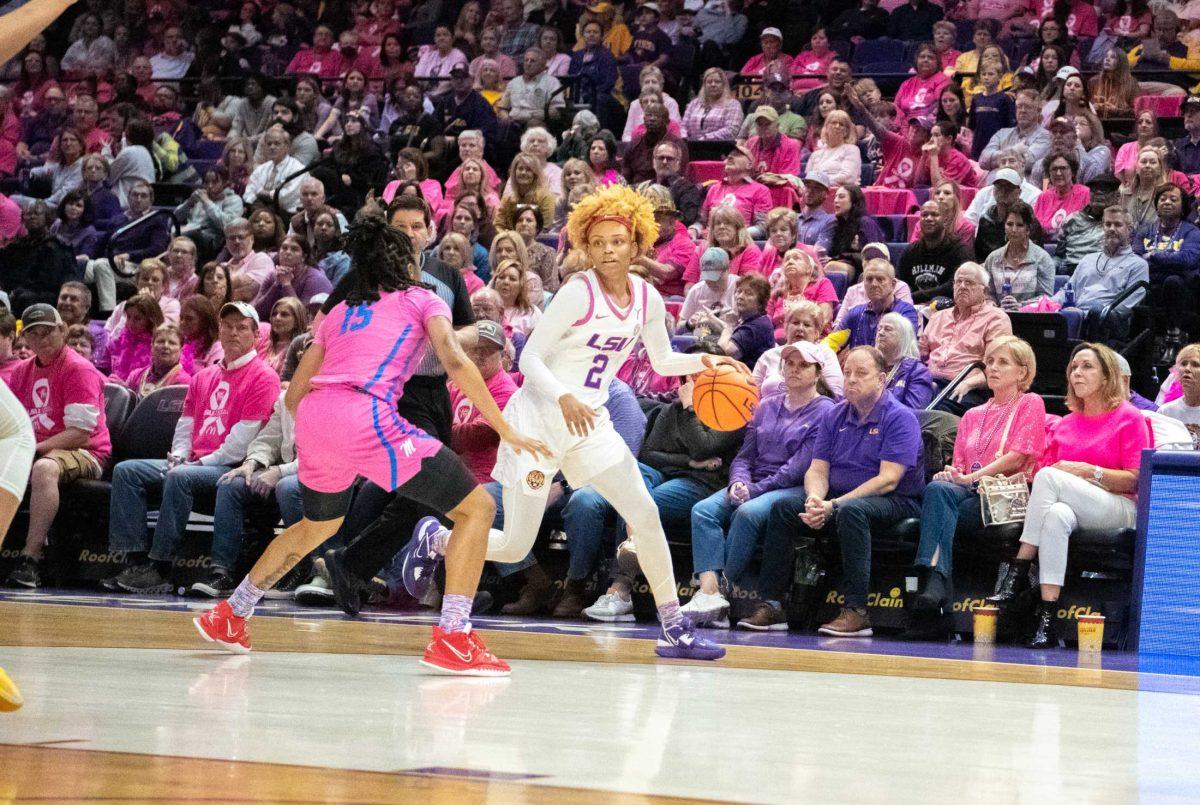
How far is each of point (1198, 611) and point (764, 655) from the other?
2.12 metres

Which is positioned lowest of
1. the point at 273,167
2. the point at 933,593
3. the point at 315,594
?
the point at 315,594

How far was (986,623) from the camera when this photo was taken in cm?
832

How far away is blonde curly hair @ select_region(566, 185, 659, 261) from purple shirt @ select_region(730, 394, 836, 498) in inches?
95.5

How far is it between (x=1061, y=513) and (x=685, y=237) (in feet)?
14.6

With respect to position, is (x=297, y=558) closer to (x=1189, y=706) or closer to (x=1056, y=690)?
(x=1056, y=690)

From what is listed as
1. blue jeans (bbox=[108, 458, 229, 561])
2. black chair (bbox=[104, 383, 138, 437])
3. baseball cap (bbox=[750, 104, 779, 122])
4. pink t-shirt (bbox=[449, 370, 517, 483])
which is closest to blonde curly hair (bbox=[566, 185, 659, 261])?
pink t-shirt (bbox=[449, 370, 517, 483])

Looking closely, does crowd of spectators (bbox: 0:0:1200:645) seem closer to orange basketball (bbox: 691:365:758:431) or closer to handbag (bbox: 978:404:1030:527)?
handbag (bbox: 978:404:1030:527)

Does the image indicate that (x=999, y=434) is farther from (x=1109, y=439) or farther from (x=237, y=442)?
(x=237, y=442)

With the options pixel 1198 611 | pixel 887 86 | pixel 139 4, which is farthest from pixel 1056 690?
pixel 139 4

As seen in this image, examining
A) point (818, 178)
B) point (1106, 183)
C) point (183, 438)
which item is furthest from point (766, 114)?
point (183, 438)

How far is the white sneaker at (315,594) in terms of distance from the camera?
9352mm

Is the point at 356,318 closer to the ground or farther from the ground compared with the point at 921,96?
closer to the ground

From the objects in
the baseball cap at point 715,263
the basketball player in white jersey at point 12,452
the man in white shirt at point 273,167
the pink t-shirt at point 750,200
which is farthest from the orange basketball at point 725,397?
the man in white shirt at point 273,167

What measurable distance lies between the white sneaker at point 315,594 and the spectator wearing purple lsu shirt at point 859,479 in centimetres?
257
